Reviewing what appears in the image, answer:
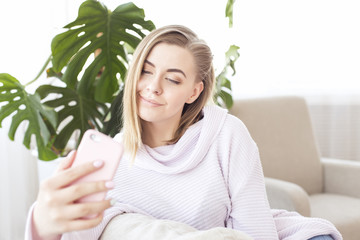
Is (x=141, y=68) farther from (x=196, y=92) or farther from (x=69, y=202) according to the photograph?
(x=69, y=202)

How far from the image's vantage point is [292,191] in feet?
6.09

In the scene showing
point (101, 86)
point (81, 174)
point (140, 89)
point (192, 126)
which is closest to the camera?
point (81, 174)

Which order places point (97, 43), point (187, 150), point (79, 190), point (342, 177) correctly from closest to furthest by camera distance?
1. point (79, 190)
2. point (187, 150)
3. point (97, 43)
4. point (342, 177)

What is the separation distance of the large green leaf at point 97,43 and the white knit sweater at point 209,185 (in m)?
0.62

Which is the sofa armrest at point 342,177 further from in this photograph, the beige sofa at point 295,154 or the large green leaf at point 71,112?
the large green leaf at point 71,112

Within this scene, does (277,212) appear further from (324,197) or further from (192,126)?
(324,197)

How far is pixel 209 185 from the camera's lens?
125cm

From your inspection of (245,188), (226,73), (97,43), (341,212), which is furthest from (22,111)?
(341,212)

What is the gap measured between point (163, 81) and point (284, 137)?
4.51 feet

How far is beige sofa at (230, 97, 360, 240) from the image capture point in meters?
2.38

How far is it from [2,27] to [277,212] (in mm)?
1715

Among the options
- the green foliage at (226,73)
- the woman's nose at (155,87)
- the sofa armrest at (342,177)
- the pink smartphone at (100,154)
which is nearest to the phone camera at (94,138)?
the pink smartphone at (100,154)

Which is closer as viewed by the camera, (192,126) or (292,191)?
(192,126)

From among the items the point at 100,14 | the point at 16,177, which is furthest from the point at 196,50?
the point at 16,177
